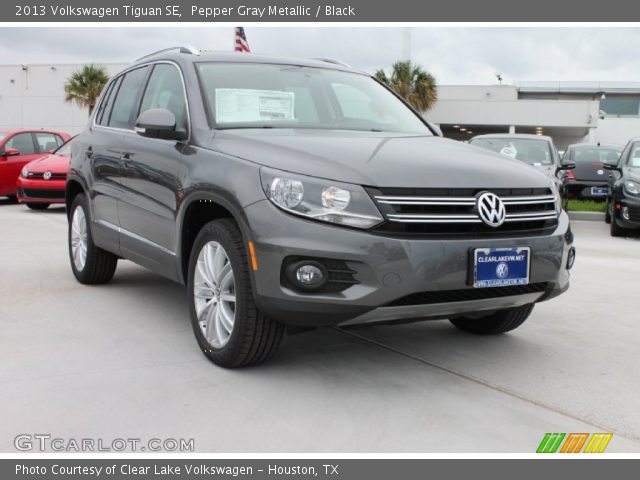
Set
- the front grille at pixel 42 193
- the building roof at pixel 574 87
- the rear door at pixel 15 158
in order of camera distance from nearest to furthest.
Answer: the front grille at pixel 42 193 → the rear door at pixel 15 158 → the building roof at pixel 574 87

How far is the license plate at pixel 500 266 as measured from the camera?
11.6 ft

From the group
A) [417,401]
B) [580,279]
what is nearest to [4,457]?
[417,401]

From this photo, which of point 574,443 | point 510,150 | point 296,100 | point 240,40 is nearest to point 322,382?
point 574,443

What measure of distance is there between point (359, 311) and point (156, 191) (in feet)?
5.69

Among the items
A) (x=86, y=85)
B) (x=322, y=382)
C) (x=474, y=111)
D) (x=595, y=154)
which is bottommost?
(x=322, y=382)

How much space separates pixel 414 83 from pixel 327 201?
112 ft

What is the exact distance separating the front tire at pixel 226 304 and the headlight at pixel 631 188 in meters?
8.16

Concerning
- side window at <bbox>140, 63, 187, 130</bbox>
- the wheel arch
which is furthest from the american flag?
the wheel arch

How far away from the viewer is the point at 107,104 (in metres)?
5.98

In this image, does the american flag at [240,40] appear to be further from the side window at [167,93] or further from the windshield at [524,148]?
the side window at [167,93]

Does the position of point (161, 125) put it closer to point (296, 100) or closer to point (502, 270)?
point (296, 100)

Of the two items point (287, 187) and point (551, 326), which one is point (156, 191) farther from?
point (551, 326)

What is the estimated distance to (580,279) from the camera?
6910mm

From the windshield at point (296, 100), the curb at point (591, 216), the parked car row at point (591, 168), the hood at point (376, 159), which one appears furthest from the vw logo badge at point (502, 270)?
the curb at point (591, 216)
